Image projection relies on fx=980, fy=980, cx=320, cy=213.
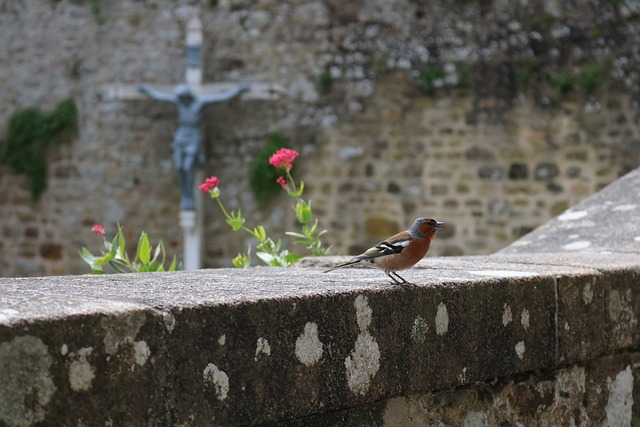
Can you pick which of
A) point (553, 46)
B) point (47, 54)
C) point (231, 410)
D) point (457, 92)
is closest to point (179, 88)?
point (47, 54)

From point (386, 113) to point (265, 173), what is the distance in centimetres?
133

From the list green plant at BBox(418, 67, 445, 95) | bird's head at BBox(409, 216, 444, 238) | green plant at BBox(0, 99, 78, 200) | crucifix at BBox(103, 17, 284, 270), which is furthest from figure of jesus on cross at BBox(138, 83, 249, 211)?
bird's head at BBox(409, 216, 444, 238)

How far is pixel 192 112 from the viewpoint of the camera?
9.82 metres

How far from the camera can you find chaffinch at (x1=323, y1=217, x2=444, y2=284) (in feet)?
7.00

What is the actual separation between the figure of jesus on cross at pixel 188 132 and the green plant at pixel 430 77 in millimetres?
1736

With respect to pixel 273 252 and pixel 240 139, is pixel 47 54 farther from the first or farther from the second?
pixel 273 252

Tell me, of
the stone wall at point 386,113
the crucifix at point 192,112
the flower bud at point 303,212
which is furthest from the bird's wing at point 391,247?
the crucifix at point 192,112

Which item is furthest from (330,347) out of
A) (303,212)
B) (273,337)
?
(303,212)

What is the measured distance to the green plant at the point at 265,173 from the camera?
9.62 meters

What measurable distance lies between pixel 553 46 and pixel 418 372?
7927mm

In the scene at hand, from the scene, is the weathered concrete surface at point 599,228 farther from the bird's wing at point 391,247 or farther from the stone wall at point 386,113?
the stone wall at point 386,113

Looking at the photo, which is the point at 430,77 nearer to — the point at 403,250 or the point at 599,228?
the point at 599,228

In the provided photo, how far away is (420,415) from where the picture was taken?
6.55ft

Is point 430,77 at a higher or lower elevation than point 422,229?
higher
